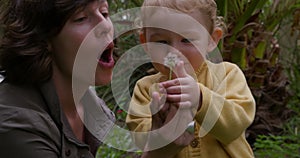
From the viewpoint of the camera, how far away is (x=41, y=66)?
1.48m

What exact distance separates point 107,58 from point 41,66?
178mm

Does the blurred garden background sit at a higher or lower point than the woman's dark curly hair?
lower

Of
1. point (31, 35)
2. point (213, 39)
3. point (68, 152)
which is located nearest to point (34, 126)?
point (68, 152)

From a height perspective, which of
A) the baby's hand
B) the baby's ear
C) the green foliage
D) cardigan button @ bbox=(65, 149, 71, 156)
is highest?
the baby's hand

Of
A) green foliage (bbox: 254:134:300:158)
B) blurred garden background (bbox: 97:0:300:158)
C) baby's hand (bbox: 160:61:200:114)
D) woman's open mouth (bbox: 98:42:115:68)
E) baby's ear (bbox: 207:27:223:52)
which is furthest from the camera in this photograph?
blurred garden background (bbox: 97:0:300:158)

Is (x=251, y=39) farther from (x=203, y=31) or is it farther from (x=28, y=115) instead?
(x=28, y=115)

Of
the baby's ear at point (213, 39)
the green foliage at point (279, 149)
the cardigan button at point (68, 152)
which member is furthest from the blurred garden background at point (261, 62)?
the cardigan button at point (68, 152)

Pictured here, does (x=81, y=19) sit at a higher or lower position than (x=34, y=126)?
higher

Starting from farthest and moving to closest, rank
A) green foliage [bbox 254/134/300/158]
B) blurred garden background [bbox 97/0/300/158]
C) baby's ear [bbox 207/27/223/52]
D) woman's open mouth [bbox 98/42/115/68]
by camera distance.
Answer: blurred garden background [bbox 97/0/300/158]
green foliage [bbox 254/134/300/158]
baby's ear [bbox 207/27/223/52]
woman's open mouth [bbox 98/42/115/68]

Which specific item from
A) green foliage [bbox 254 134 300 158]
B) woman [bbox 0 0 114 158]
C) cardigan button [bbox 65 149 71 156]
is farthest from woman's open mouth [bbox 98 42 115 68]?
green foliage [bbox 254 134 300 158]

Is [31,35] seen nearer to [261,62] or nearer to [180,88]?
[180,88]

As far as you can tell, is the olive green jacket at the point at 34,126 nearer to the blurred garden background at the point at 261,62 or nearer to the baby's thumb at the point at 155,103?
the baby's thumb at the point at 155,103

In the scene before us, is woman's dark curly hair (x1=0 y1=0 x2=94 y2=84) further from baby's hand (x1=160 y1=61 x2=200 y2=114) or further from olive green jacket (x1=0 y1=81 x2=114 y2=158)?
baby's hand (x1=160 y1=61 x2=200 y2=114)

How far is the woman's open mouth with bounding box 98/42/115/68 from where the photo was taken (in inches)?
58.3
